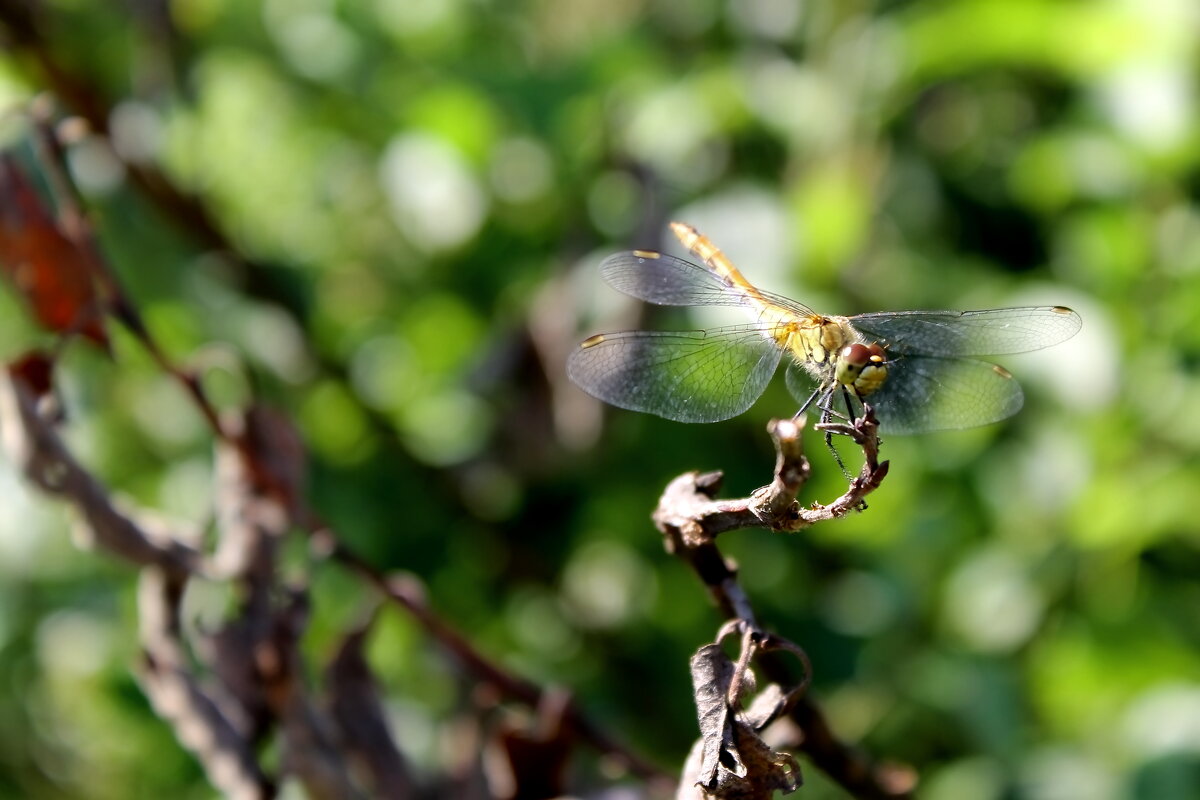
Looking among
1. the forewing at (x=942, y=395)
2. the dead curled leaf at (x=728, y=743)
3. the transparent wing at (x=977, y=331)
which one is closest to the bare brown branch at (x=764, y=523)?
the dead curled leaf at (x=728, y=743)

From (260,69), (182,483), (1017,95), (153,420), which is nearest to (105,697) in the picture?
(182,483)

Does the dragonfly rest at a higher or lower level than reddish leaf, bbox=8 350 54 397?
lower

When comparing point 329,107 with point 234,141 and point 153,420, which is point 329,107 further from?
point 153,420

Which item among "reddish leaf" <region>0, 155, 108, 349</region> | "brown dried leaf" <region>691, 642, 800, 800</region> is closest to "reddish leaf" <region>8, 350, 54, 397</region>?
"reddish leaf" <region>0, 155, 108, 349</region>

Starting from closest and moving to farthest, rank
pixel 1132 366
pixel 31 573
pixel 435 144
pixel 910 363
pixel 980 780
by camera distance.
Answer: pixel 910 363
pixel 980 780
pixel 1132 366
pixel 435 144
pixel 31 573

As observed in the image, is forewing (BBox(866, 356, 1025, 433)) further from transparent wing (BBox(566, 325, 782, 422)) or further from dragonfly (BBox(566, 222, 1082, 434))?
transparent wing (BBox(566, 325, 782, 422))

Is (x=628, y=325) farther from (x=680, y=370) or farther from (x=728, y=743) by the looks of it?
(x=728, y=743)

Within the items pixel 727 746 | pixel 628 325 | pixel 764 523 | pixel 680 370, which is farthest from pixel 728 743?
pixel 628 325
